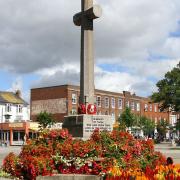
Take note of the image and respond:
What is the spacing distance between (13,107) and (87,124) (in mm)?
72239

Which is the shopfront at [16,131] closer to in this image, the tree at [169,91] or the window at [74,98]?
the window at [74,98]

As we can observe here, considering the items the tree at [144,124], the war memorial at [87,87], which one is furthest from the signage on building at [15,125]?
the war memorial at [87,87]

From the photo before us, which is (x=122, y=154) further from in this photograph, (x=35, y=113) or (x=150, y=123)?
(x=150, y=123)

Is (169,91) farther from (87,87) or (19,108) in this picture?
(87,87)

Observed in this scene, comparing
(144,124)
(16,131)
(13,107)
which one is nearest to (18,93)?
(13,107)

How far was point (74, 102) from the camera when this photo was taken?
8600cm

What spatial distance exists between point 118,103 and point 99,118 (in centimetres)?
8057

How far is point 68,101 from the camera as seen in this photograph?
8475cm

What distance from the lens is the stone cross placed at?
17297 millimetres

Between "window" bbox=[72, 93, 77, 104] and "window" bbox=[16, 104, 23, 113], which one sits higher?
"window" bbox=[72, 93, 77, 104]

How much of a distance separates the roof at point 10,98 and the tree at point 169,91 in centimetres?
3161

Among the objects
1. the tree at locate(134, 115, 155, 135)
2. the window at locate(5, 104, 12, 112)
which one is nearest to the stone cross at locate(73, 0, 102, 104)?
the window at locate(5, 104, 12, 112)

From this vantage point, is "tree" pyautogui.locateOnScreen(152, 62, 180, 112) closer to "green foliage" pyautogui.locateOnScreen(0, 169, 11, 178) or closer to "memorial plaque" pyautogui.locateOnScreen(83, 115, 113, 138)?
"memorial plaque" pyautogui.locateOnScreen(83, 115, 113, 138)

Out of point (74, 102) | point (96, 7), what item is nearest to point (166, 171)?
point (96, 7)
